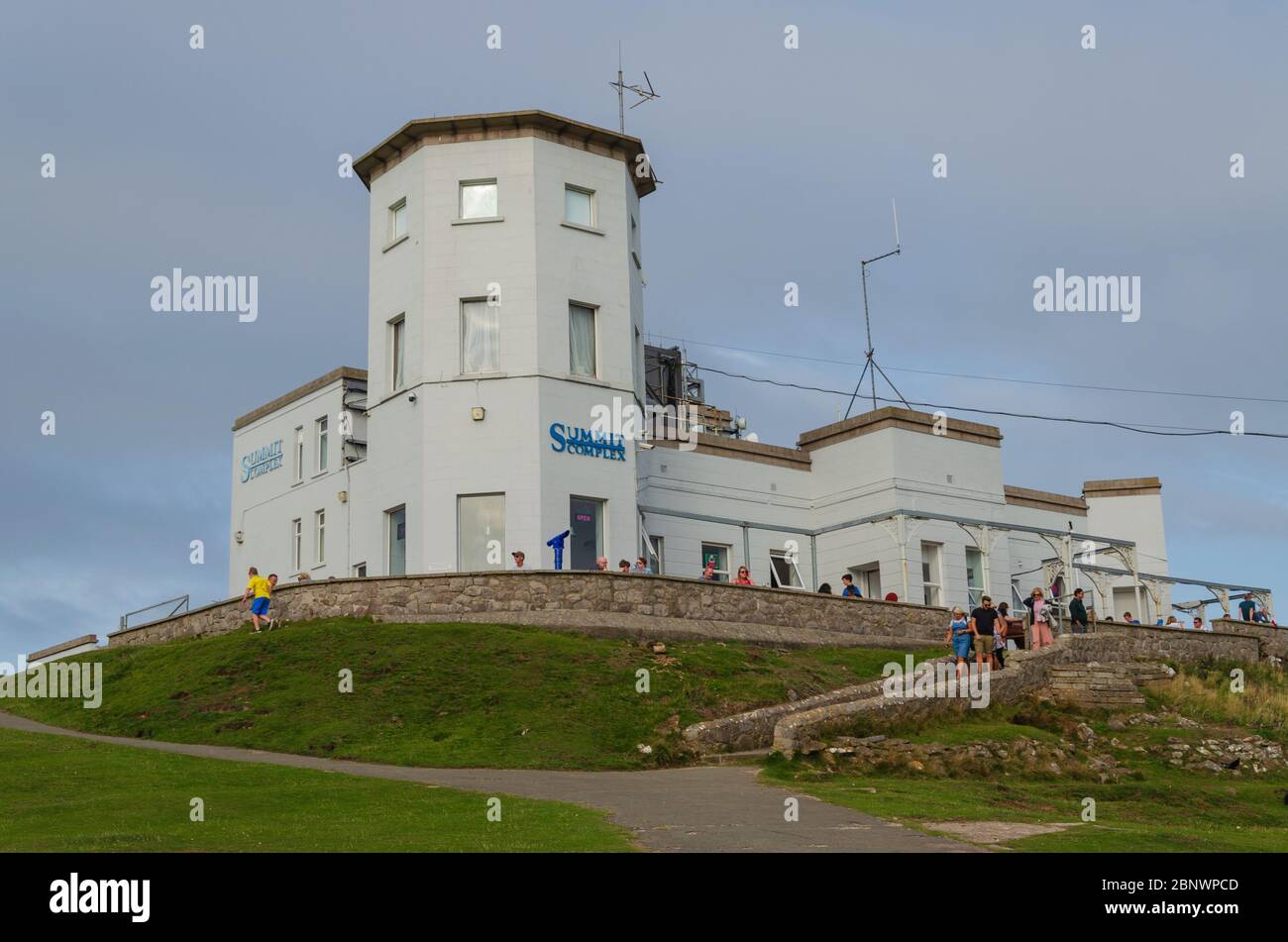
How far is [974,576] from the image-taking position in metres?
46.6

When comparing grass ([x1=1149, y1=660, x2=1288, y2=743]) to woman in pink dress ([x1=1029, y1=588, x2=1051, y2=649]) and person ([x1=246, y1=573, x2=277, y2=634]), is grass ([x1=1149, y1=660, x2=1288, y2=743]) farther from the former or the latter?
person ([x1=246, y1=573, x2=277, y2=634])

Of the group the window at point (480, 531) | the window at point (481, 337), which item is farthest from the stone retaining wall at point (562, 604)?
the window at point (481, 337)

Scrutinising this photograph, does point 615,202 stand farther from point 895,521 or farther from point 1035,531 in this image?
point 1035,531

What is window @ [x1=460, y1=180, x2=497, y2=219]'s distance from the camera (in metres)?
39.4

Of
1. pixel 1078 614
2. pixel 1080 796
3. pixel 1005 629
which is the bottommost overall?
pixel 1080 796

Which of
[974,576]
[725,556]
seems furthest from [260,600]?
[974,576]

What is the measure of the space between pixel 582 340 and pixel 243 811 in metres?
22.4

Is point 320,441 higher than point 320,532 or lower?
higher

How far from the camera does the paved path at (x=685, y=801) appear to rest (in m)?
16.0

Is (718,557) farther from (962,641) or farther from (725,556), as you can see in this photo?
(962,641)

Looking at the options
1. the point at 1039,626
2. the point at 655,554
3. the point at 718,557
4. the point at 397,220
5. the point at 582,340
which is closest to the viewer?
the point at 1039,626

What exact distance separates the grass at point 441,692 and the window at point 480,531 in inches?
199

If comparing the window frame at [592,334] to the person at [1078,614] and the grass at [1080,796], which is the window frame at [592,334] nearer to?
the person at [1078,614]

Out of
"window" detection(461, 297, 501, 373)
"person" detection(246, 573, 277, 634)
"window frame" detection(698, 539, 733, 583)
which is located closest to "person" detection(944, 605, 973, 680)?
"window frame" detection(698, 539, 733, 583)
